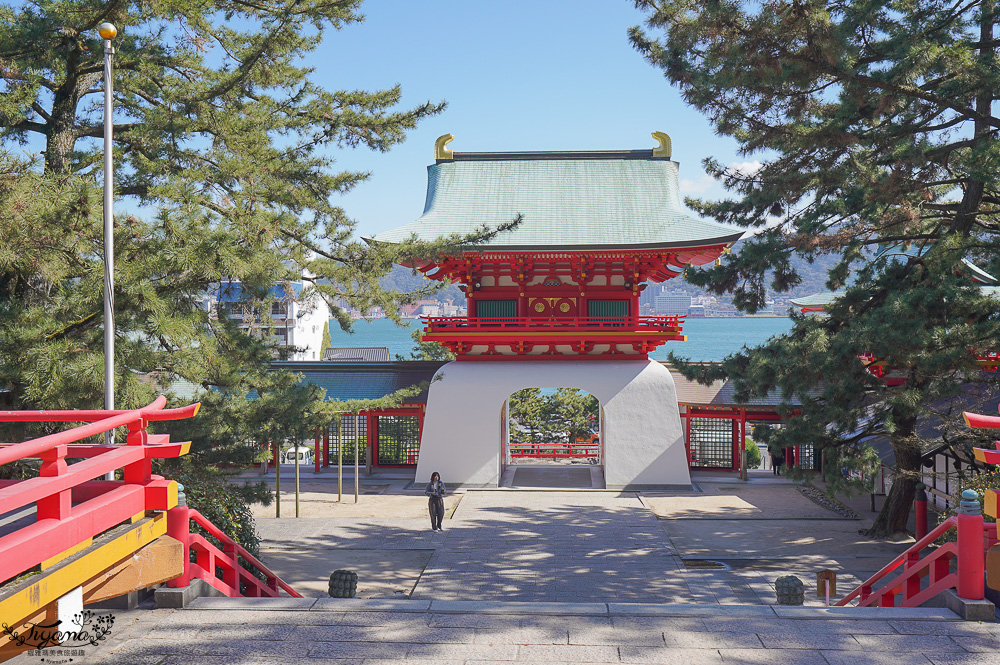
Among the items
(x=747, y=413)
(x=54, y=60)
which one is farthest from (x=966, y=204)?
(x=54, y=60)

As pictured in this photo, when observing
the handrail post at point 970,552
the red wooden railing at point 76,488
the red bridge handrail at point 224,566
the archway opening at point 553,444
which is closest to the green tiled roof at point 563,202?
the archway opening at point 553,444

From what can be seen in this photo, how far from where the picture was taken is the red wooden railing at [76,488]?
13.5ft

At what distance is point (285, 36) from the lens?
11.4 metres

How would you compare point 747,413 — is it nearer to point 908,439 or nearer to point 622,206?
point 622,206

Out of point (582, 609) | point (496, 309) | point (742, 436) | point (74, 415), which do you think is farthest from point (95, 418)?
point (742, 436)

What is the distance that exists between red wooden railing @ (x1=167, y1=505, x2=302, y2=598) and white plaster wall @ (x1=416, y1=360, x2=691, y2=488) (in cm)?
962

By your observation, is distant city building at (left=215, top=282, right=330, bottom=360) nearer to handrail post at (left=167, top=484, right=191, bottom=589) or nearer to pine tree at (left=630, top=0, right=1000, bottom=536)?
handrail post at (left=167, top=484, right=191, bottom=589)

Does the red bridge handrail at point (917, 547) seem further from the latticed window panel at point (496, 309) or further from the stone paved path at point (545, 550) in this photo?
the latticed window panel at point (496, 309)

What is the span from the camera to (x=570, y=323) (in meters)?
19.0

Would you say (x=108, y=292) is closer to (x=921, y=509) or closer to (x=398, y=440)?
(x=398, y=440)

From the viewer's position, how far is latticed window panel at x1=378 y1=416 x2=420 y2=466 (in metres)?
21.5

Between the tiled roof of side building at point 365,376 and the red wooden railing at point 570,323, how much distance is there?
2.51 m

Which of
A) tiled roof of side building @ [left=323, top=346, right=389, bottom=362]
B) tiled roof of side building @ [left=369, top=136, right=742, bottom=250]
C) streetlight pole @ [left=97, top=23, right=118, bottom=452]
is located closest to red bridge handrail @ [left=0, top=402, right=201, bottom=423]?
streetlight pole @ [left=97, top=23, right=118, bottom=452]

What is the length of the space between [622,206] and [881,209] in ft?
26.9
